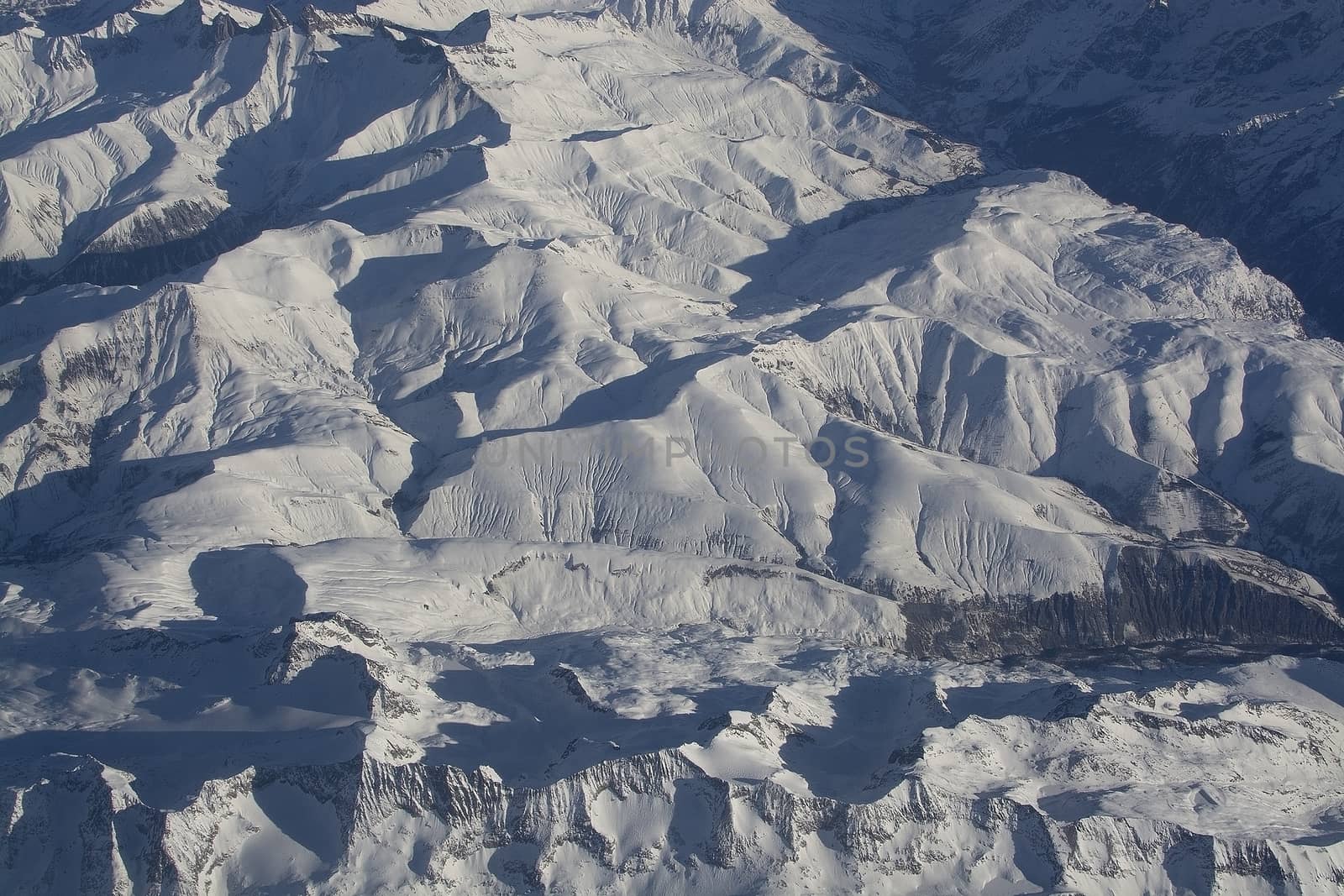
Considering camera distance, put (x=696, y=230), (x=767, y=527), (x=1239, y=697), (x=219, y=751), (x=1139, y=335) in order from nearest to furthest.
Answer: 1. (x=219, y=751)
2. (x=1239, y=697)
3. (x=767, y=527)
4. (x=1139, y=335)
5. (x=696, y=230)

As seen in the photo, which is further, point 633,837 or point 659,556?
point 659,556

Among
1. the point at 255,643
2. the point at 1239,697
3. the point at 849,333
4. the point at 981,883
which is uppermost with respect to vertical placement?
the point at 849,333

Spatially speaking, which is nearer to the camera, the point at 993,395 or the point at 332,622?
the point at 332,622

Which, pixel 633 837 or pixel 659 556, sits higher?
pixel 659 556

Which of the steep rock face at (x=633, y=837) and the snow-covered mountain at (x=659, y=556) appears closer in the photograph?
the steep rock face at (x=633, y=837)

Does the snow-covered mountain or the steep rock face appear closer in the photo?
the steep rock face

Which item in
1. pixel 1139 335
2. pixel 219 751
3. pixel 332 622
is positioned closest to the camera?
pixel 219 751

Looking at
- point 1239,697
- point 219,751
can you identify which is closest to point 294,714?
point 219,751

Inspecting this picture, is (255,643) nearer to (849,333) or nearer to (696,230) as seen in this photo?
(849,333)
